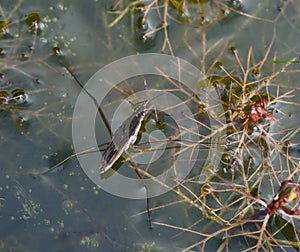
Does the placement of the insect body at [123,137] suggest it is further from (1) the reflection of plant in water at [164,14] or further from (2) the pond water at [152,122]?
(1) the reflection of plant in water at [164,14]

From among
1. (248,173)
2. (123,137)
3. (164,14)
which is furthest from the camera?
(164,14)

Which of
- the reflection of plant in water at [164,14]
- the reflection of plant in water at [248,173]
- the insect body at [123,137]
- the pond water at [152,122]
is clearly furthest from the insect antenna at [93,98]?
the reflection of plant in water at [248,173]

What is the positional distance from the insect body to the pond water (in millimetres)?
132

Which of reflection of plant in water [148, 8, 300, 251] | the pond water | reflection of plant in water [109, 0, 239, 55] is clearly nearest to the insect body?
the pond water

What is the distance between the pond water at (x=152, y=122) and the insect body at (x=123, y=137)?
0.13 m

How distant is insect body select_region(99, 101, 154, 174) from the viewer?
286 cm

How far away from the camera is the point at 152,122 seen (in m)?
3.04

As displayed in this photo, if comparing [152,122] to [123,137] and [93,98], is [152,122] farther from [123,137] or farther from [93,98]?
[93,98]

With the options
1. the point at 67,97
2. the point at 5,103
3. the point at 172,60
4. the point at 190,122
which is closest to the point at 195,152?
the point at 190,122

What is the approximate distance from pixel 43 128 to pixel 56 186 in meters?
0.40

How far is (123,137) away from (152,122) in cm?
27

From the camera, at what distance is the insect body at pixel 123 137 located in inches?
112

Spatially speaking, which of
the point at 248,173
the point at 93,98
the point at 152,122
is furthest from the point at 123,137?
the point at 248,173

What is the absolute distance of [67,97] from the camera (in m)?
3.12
